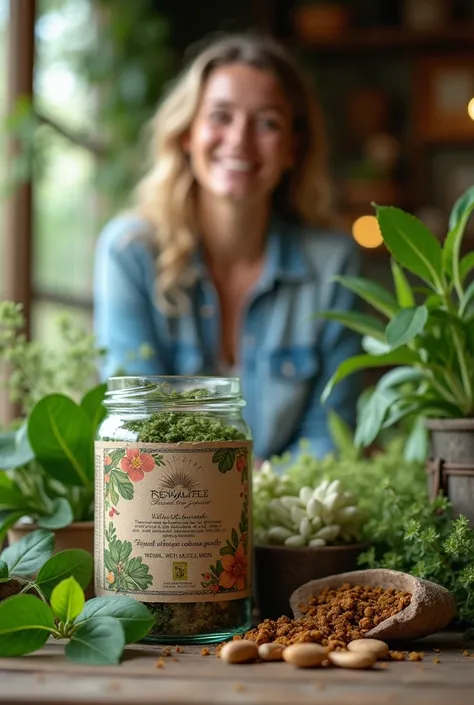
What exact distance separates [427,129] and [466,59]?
Result: 34 cm

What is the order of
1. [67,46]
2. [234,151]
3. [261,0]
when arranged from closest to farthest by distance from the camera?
1. [234,151]
2. [67,46]
3. [261,0]

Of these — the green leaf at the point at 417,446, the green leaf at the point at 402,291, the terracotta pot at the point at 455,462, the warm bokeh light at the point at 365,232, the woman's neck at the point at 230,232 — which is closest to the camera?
the terracotta pot at the point at 455,462

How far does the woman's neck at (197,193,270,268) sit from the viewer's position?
2.05 metres

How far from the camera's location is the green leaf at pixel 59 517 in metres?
0.83

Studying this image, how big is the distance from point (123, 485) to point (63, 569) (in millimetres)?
86

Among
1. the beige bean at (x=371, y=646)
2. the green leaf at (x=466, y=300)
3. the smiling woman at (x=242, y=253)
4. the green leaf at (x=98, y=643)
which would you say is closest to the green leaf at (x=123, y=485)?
the green leaf at (x=98, y=643)

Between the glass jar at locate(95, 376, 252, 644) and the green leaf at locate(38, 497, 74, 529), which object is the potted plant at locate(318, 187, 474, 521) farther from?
the green leaf at locate(38, 497, 74, 529)

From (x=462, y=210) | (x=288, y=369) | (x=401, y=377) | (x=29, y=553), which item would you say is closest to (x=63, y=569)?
(x=29, y=553)

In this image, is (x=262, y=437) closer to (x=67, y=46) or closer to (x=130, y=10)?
(x=67, y=46)

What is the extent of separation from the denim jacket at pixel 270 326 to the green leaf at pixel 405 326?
1.20m

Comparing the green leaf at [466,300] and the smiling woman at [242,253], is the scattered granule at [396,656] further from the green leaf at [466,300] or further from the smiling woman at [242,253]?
the smiling woman at [242,253]

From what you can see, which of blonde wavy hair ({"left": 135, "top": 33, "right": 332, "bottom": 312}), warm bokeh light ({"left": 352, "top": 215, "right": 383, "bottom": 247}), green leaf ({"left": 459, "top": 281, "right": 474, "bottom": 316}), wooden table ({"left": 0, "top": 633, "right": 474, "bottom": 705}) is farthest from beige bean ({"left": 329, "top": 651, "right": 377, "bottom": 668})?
warm bokeh light ({"left": 352, "top": 215, "right": 383, "bottom": 247})

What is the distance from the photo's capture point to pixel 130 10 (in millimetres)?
3102

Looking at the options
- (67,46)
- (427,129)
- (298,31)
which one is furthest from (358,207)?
(67,46)
